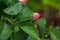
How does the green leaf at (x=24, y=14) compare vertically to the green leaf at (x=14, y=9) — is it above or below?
below

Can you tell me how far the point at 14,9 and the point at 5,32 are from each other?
9 cm

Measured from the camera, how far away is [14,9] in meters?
0.78

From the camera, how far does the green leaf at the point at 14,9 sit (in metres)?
0.76

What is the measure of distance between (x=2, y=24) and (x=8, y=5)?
0.08 meters

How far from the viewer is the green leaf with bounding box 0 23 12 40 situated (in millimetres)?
728

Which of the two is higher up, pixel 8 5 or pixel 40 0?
pixel 8 5

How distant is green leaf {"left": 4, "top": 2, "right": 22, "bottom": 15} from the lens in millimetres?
765

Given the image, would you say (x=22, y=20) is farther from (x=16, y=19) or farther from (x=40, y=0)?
(x=40, y=0)

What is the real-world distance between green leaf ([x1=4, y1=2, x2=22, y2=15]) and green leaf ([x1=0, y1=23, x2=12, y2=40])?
44mm

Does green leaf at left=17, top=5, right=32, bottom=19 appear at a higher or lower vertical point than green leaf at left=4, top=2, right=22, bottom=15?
lower

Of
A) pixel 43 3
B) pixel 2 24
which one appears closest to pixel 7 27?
pixel 2 24

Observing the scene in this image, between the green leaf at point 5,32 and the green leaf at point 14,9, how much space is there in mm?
44

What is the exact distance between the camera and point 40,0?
12.8ft

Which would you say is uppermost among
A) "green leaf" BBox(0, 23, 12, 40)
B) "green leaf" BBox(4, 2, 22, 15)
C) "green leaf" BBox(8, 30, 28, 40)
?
"green leaf" BBox(4, 2, 22, 15)
